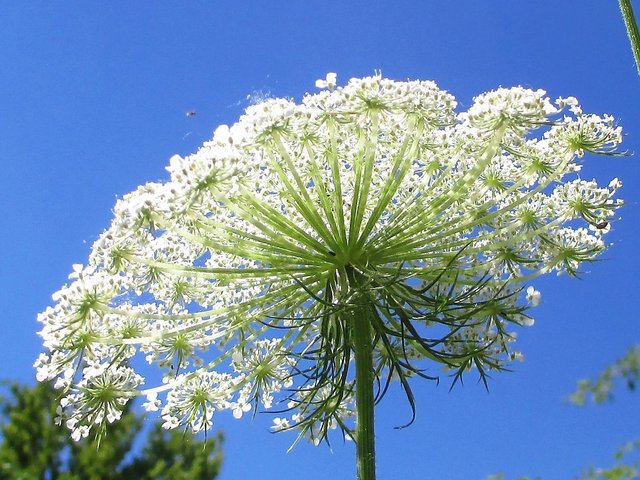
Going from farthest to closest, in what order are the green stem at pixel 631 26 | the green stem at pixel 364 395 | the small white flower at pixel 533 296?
the small white flower at pixel 533 296 < the green stem at pixel 364 395 < the green stem at pixel 631 26

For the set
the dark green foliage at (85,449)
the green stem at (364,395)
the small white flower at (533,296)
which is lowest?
the green stem at (364,395)

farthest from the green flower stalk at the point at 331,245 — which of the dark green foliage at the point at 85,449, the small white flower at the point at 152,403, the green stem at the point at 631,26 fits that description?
the dark green foliage at the point at 85,449

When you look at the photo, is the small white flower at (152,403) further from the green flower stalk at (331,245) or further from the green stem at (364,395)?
the green stem at (364,395)

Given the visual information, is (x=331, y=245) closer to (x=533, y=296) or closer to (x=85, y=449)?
(x=533, y=296)

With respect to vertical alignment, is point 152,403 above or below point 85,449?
below

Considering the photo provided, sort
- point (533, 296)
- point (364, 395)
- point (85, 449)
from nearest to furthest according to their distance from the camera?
point (364, 395), point (533, 296), point (85, 449)

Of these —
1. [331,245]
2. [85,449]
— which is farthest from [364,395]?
[85,449]

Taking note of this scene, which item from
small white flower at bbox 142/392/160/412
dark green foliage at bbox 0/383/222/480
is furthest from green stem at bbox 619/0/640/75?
dark green foliage at bbox 0/383/222/480

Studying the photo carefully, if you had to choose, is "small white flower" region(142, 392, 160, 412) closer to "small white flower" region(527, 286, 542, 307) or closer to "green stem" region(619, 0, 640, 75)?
"small white flower" region(527, 286, 542, 307)
